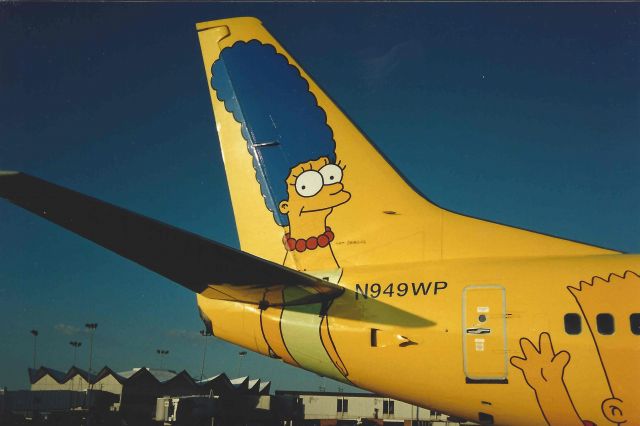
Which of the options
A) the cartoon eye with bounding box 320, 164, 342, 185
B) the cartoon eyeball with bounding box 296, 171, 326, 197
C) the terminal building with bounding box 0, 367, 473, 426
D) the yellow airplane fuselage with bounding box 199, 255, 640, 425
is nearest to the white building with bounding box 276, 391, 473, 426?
the terminal building with bounding box 0, 367, 473, 426

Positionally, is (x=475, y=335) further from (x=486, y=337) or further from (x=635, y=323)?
(x=635, y=323)

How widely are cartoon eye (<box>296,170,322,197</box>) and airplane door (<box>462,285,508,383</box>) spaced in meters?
→ 2.84

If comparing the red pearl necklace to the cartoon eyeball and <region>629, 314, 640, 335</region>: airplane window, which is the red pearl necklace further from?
<region>629, 314, 640, 335</region>: airplane window

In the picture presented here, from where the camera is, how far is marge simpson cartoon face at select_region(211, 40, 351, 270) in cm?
776

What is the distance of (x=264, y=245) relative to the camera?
7.98m

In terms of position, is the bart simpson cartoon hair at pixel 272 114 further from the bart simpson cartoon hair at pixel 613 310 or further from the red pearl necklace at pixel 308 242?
the bart simpson cartoon hair at pixel 613 310

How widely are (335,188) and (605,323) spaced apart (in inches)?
152

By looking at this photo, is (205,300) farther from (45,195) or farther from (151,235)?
(45,195)

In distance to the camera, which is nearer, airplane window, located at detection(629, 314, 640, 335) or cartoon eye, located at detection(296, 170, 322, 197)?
airplane window, located at detection(629, 314, 640, 335)

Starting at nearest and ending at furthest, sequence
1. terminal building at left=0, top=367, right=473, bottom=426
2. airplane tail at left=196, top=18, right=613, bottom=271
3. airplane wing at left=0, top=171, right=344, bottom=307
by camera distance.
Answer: airplane wing at left=0, top=171, right=344, bottom=307, airplane tail at left=196, top=18, right=613, bottom=271, terminal building at left=0, top=367, right=473, bottom=426

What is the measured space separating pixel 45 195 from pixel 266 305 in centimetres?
334

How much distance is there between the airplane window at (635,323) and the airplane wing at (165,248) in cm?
318

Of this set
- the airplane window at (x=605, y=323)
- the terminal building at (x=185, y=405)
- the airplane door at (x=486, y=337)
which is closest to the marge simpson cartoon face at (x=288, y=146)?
the airplane door at (x=486, y=337)

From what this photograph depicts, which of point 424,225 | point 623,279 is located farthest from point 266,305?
point 623,279
